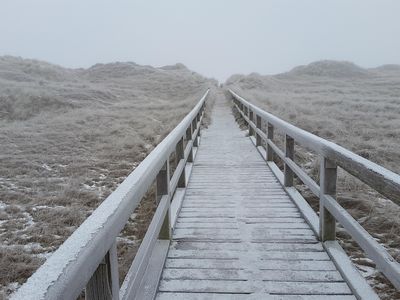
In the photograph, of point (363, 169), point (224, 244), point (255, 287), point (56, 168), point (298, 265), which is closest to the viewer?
point (363, 169)

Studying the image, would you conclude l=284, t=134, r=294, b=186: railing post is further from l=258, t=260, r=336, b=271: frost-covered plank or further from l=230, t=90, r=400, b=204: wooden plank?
l=258, t=260, r=336, b=271: frost-covered plank

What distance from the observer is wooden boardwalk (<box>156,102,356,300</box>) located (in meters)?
3.10

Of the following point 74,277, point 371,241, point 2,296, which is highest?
point 74,277

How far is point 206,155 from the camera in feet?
29.4

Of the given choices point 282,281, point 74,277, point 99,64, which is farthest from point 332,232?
point 99,64

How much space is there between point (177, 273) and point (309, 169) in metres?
5.40

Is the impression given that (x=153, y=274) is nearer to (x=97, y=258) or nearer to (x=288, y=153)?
(x=97, y=258)

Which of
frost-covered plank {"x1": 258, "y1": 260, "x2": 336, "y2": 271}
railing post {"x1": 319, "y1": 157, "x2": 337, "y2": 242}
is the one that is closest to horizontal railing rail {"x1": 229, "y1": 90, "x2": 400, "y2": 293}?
railing post {"x1": 319, "y1": 157, "x2": 337, "y2": 242}

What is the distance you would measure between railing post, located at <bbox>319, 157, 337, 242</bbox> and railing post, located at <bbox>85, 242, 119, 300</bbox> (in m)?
2.35

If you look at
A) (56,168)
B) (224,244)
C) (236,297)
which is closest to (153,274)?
(236,297)

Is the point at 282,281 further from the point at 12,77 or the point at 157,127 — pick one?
the point at 12,77

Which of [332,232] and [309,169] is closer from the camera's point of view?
[332,232]

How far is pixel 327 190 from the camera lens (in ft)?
12.3

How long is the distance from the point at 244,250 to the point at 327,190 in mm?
932
